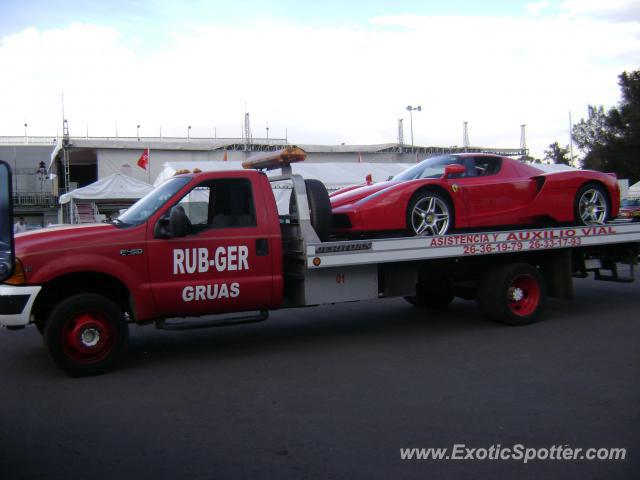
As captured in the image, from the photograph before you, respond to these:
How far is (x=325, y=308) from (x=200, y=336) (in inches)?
107

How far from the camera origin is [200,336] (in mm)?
8156

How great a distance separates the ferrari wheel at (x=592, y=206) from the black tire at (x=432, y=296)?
2.16 meters

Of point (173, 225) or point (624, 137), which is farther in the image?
point (624, 137)

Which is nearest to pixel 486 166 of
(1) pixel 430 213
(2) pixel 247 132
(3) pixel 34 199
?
(1) pixel 430 213

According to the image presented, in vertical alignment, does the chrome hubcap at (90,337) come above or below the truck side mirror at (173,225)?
below

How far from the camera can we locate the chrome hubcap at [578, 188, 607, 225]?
9008 mm

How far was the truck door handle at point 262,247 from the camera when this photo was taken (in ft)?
22.2


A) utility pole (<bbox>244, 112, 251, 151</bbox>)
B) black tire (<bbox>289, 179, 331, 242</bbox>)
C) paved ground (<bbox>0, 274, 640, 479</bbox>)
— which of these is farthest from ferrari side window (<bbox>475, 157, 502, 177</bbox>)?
utility pole (<bbox>244, 112, 251, 151</bbox>)

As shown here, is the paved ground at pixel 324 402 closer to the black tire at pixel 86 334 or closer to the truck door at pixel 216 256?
the black tire at pixel 86 334

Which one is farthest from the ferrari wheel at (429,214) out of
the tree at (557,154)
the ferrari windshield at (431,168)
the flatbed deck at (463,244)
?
the tree at (557,154)

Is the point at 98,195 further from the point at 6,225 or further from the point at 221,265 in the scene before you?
→ the point at 6,225

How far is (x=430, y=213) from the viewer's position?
7836 millimetres

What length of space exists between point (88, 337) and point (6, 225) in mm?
3107

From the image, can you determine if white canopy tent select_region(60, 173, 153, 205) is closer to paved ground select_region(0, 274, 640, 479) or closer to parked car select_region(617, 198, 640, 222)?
paved ground select_region(0, 274, 640, 479)
